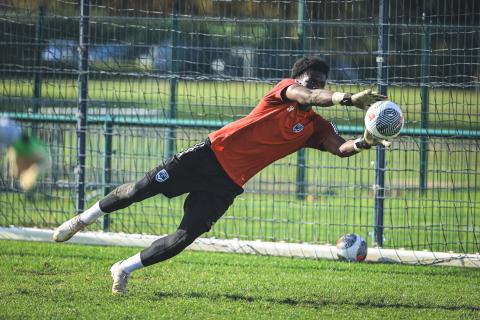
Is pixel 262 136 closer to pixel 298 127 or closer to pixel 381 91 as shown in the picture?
pixel 298 127

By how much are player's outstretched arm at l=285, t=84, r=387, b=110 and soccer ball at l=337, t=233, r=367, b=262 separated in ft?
9.53

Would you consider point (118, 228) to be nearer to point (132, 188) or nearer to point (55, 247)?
point (55, 247)

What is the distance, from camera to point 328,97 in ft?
21.7

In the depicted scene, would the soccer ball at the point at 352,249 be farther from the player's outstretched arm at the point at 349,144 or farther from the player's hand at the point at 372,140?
the player's hand at the point at 372,140

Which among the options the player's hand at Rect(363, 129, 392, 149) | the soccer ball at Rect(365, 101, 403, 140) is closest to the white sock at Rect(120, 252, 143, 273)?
the player's hand at Rect(363, 129, 392, 149)

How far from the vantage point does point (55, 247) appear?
32.6ft

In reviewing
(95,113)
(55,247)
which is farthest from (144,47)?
(55,247)

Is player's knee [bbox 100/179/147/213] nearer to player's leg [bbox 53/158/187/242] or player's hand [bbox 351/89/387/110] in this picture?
player's leg [bbox 53/158/187/242]

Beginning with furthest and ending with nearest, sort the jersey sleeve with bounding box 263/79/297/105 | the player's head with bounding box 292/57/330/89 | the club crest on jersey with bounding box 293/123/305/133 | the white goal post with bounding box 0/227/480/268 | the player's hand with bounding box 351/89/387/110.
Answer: the white goal post with bounding box 0/227/480/268, the club crest on jersey with bounding box 293/123/305/133, the player's head with bounding box 292/57/330/89, the jersey sleeve with bounding box 263/79/297/105, the player's hand with bounding box 351/89/387/110

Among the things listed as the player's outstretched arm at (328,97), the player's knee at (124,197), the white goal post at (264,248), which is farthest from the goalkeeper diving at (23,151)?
the white goal post at (264,248)

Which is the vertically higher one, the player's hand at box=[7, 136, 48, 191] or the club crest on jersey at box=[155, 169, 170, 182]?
the player's hand at box=[7, 136, 48, 191]

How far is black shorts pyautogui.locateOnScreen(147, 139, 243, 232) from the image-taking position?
7.43 metres

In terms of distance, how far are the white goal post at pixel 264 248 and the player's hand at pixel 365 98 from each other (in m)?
3.55

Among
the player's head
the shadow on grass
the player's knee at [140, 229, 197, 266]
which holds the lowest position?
the shadow on grass
